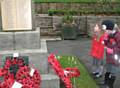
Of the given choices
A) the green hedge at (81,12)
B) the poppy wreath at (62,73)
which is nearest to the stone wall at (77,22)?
the green hedge at (81,12)

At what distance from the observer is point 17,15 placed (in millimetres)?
8414

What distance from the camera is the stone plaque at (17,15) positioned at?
8352 millimetres

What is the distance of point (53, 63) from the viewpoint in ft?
28.6

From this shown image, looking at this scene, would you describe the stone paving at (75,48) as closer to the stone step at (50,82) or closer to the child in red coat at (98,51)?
the child in red coat at (98,51)

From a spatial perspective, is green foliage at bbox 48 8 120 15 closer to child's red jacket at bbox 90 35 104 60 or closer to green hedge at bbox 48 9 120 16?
green hedge at bbox 48 9 120 16

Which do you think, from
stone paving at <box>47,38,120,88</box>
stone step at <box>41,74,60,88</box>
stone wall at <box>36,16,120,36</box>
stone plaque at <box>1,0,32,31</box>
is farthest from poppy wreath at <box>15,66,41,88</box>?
stone wall at <box>36,16,120,36</box>

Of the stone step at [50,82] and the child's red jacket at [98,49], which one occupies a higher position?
the child's red jacket at [98,49]

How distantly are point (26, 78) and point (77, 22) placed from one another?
1143cm

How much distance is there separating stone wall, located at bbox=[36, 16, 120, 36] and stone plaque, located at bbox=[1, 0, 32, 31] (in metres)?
9.41

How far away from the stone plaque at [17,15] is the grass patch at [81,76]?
1.83 meters

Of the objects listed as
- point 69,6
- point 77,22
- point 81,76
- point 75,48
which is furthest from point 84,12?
point 81,76

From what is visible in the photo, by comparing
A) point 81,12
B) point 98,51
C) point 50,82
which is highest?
point 81,12

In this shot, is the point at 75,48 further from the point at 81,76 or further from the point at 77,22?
the point at 81,76

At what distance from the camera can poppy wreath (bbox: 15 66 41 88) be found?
6.71m
